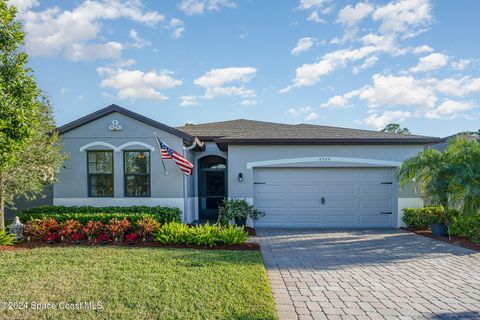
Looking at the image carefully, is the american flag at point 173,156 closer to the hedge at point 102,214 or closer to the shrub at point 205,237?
the hedge at point 102,214

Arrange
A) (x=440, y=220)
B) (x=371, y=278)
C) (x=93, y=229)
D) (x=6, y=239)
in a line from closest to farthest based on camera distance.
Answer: (x=371, y=278), (x=6, y=239), (x=93, y=229), (x=440, y=220)

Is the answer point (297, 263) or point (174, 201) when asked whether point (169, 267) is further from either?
point (174, 201)

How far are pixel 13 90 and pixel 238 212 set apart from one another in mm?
7099

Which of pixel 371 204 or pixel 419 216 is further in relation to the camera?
pixel 371 204

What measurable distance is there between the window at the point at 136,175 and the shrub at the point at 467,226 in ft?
34.4

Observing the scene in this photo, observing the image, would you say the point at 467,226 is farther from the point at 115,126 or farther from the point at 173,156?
the point at 115,126

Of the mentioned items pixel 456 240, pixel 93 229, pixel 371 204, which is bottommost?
pixel 456 240

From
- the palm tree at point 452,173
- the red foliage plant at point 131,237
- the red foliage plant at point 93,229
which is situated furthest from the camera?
the palm tree at point 452,173

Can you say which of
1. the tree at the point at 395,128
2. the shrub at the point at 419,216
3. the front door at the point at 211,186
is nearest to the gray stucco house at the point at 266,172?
the shrub at the point at 419,216

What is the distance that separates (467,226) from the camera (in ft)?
29.6

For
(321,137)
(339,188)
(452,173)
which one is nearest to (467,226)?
(452,173)

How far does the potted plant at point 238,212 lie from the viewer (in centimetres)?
1041

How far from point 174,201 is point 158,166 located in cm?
143

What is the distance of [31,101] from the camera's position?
6.64m
